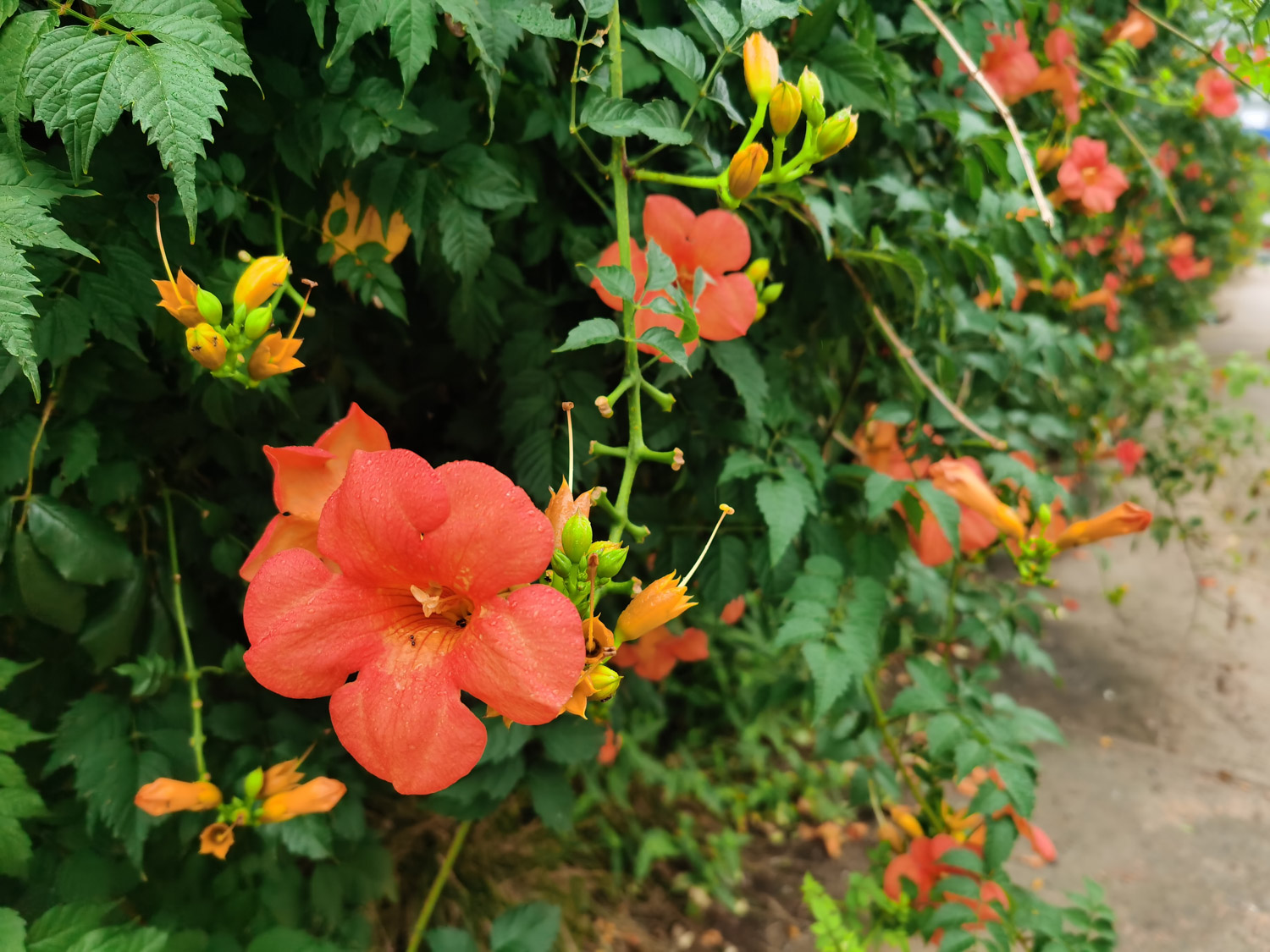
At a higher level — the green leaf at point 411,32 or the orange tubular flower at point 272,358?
the green leaf at point 411,32

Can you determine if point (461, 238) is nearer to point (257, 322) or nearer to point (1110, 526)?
point (257, 322)

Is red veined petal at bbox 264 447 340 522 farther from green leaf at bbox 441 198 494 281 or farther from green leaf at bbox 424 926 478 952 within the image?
green leaf at bbox 424 926 478 952

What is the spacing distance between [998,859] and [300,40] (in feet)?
5.85

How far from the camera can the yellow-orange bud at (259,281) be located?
0.81 m

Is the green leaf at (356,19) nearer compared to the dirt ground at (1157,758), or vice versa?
the green leaf at (356,19)

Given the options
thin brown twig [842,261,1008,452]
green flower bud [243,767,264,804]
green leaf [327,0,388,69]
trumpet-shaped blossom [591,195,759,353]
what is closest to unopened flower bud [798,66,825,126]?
trumpet-shaped blossom [591,195,759,353]

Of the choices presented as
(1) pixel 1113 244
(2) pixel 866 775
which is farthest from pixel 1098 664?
(2) pixel 866 775

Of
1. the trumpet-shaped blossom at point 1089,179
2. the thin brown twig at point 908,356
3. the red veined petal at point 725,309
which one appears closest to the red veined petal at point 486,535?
the red veined petal at point 725,309

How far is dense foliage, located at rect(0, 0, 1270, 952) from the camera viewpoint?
33.0 inches

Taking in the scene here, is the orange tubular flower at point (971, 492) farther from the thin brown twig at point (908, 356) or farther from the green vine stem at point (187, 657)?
the green vine stem at point (187, 657)

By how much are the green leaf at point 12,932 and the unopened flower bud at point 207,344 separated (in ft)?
2.17

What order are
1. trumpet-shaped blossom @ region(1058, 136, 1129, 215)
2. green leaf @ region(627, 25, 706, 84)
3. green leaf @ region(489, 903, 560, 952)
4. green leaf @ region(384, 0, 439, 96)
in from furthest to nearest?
trumpet-shaped blossom @ region(1058, 136, 1129, 215)
green leaf @ region(489, 903, 560, 952)
green leaf @ region(627, 25, 706, 84)
green leaf @ region(384, 0, 439, 96)

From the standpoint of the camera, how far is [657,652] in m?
1.96

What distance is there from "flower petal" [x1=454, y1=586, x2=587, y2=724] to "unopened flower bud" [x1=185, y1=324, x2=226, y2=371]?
1.40 feet
